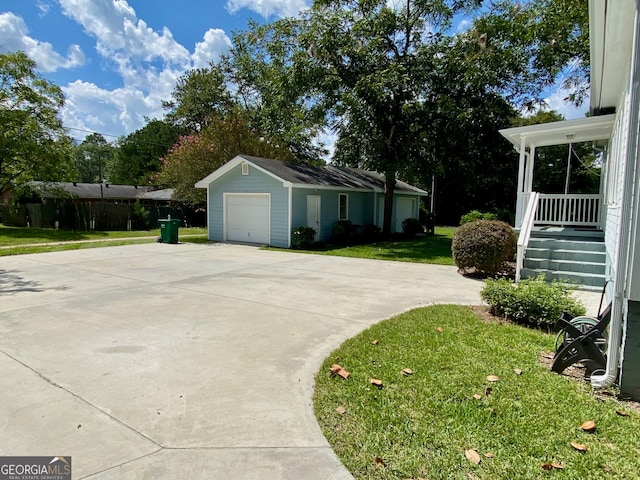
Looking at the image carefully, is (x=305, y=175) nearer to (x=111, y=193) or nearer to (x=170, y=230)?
(x=170, y=230)

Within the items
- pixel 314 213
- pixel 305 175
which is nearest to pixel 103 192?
pixel 305 175

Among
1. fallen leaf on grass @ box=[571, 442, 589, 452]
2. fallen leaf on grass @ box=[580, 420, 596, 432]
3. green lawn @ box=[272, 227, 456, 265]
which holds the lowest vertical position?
fallen leaf on grass @ box=[571, 442, 589, 452]

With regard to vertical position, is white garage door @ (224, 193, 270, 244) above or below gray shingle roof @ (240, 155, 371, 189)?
below

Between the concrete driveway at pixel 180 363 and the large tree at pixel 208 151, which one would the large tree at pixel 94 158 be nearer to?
the large tree at pixel 208 151

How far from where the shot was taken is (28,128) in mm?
22172

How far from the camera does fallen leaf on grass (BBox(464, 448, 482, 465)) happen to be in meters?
2.50

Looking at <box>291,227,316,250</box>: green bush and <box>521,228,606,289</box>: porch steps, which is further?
<box>291,227,316,250</box>: green bush

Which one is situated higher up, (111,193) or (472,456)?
(111,193)

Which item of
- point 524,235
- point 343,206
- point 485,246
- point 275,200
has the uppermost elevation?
point 275,200

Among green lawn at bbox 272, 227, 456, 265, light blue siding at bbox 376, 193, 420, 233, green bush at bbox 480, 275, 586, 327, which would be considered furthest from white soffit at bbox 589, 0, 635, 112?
light blue siding at bbox 376, 193, 420, 233

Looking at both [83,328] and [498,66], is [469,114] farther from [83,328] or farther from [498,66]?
[83,328]

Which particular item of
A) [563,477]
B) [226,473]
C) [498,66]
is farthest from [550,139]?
[226,473]

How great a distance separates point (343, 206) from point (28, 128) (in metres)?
18.5

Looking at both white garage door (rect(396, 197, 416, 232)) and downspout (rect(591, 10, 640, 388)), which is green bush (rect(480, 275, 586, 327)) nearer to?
downspout (rect(591, 10, 640, 388))
